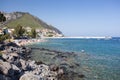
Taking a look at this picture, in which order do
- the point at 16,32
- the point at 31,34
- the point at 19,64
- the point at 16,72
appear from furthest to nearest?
the point at 31,34 < the point at 16,32 < the point at 19,64 < the point at 16,72

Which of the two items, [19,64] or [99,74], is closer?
[19,64]

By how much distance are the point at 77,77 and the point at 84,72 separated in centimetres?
437

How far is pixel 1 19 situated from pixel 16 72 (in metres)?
77.9

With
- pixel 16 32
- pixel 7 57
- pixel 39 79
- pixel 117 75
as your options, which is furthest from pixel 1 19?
pixel 39 79

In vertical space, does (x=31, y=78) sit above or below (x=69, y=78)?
above

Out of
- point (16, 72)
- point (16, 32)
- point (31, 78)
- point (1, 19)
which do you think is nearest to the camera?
point (31, 78)

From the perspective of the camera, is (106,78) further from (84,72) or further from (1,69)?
(1,69)

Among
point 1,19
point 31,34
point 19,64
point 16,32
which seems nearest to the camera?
point 19,64

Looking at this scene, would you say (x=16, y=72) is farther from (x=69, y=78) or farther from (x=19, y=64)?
(x=69, y=78)

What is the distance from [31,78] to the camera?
942 inches

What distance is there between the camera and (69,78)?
3572 cm

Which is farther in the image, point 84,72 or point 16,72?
point 84,72

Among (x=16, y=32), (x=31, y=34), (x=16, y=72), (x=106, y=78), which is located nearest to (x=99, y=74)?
(x=106, y=78)

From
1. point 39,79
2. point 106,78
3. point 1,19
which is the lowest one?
point 106,78
